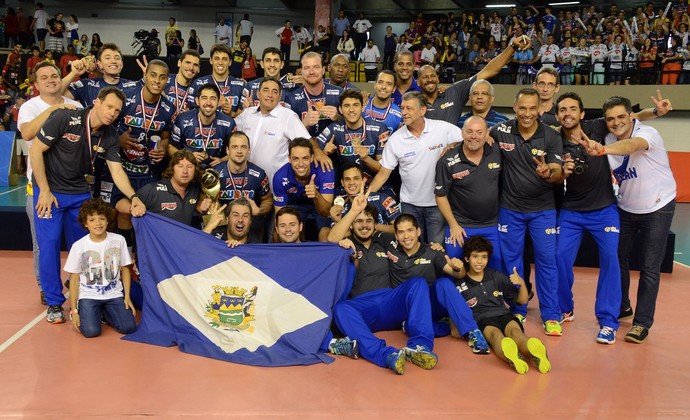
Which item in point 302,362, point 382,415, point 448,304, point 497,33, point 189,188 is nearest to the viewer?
point 382,415

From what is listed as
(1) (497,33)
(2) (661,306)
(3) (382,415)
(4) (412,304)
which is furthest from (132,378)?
(1) (497,33)

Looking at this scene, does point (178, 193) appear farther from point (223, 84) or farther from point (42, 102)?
point (223, 84)

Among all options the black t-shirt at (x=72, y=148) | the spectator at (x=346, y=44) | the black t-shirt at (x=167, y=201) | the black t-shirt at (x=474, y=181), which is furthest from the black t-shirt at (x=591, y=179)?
the spectator at (x=346, y=44)

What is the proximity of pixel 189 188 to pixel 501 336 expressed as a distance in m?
3.27

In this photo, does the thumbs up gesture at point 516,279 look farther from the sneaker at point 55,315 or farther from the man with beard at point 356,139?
the sneaker at point 55,315

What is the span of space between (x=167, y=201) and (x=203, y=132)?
3.18ft

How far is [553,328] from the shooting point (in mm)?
6098

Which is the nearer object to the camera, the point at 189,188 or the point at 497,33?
the point at 189,188

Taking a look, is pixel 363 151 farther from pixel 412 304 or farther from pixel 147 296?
pixel 147 296

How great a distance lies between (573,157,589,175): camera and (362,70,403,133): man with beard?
6.74 ft

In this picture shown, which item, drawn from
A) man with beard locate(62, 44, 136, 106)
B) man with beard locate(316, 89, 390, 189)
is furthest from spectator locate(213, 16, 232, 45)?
man with beard locate(316, 89, 390, 189)

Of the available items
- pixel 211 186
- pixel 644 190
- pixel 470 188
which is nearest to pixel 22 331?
pixel 211 186

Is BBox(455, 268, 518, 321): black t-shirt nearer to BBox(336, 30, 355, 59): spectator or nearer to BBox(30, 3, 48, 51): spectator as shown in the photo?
BBox(336, 30, 355, 59): spectator

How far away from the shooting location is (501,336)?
5449mm
